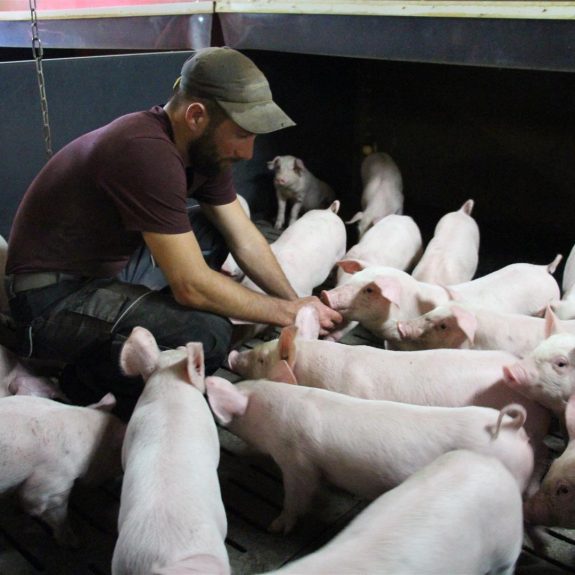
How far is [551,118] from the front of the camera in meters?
4.48

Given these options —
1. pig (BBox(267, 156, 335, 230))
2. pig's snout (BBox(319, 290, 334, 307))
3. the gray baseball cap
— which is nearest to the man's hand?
pig's snout (BBox(319, 290, 334, 307))

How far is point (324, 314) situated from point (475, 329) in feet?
1.93

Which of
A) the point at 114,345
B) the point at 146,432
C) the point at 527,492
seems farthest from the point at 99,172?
the point at 527,492

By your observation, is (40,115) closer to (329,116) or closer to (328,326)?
(328,326)

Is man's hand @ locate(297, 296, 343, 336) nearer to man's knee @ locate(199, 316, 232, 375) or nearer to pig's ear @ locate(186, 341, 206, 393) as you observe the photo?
man's knee @ locate(199, 316, 232, 375)

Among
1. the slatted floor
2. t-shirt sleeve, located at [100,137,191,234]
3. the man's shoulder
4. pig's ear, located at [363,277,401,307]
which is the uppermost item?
the man's shoulder

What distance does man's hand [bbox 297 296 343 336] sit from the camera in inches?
104

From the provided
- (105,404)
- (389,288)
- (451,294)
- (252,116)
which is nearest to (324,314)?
(389,288)

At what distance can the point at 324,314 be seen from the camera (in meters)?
2.66

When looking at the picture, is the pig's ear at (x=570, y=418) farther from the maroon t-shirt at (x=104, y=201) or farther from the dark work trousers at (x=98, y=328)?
the maroon t-shirt at (x=104, y=201)

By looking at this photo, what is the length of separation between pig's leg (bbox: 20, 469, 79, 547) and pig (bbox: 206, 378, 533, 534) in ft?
1.64

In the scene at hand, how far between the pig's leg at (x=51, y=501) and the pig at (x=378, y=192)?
8.99 feet

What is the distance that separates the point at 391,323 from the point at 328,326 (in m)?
0.30

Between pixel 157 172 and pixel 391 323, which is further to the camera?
pixel 391 323
